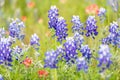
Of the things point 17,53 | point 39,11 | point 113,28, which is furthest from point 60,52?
point 39,11

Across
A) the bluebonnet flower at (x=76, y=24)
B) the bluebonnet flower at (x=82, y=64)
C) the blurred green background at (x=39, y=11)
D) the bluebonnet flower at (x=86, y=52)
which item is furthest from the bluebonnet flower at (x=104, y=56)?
the blurred green background at (x=39, y=11)

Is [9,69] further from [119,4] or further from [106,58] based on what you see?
[119,4]

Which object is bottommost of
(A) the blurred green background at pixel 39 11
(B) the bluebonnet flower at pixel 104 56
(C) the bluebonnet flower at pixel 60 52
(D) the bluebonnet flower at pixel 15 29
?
(B) the bluebonnet flower at pixel 104 56

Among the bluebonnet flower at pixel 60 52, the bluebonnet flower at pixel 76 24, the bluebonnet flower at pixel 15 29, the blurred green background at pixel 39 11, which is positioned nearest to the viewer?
the bluebonnet flower at pixel 60 52

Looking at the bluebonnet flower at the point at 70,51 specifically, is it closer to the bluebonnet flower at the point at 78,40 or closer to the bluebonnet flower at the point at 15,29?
the bluebonnet flower at the point at 78,40

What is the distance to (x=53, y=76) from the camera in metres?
3.96

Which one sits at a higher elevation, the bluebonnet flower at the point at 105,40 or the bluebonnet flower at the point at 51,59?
the bluebonnet flower at the point at 105,40

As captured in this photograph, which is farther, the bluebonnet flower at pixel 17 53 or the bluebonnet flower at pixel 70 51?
the bluebonnet flower at pixel 17 53

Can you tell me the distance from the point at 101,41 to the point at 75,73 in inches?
17.0

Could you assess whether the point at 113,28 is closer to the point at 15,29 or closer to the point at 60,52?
the point at 60,52

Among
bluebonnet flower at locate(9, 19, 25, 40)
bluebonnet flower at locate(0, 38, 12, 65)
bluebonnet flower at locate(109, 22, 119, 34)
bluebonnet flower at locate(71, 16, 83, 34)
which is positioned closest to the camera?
bluebonnet flower at locate(0, 38, 12, 65)

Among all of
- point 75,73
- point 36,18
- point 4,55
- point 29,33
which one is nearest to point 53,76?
point 75,73

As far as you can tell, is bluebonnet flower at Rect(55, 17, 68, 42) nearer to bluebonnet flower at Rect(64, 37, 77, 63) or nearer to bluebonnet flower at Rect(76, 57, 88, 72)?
bluebonnet flower at Rect(64, 37, 77, 63)

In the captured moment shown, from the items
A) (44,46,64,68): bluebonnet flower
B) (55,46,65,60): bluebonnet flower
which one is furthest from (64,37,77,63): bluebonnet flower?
(44,46,64,68): bluebonnet flower
